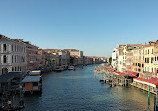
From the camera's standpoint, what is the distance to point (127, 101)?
2567 cm

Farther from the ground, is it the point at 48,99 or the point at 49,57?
the point at 49,57

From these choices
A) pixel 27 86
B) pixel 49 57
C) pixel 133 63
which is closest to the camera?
pixel 27 86

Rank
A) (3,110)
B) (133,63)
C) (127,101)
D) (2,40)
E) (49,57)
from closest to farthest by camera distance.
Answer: (3,110)
(127,101)
(2,40)
(133,63)
(49,57)

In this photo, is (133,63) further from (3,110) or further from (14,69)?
(3,110)

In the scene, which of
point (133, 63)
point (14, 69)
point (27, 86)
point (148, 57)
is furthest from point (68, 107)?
point (133, 63)

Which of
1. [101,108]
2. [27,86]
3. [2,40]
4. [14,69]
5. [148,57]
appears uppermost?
[2,40]

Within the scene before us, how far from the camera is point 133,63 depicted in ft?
152

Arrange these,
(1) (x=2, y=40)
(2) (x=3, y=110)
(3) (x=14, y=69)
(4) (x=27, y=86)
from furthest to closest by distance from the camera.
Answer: (3) (x=14, y=69)
(1) (x=2, y=40)
(4) (x=27, y=86)
(2) (x=3, y=110)

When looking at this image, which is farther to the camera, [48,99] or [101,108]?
[48,99]

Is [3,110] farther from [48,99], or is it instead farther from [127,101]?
[127,101]

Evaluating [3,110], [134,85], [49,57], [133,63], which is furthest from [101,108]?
[49,57]

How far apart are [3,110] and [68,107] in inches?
358

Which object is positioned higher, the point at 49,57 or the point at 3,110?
the point at 49,57

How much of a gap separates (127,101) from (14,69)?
90.5 feet
